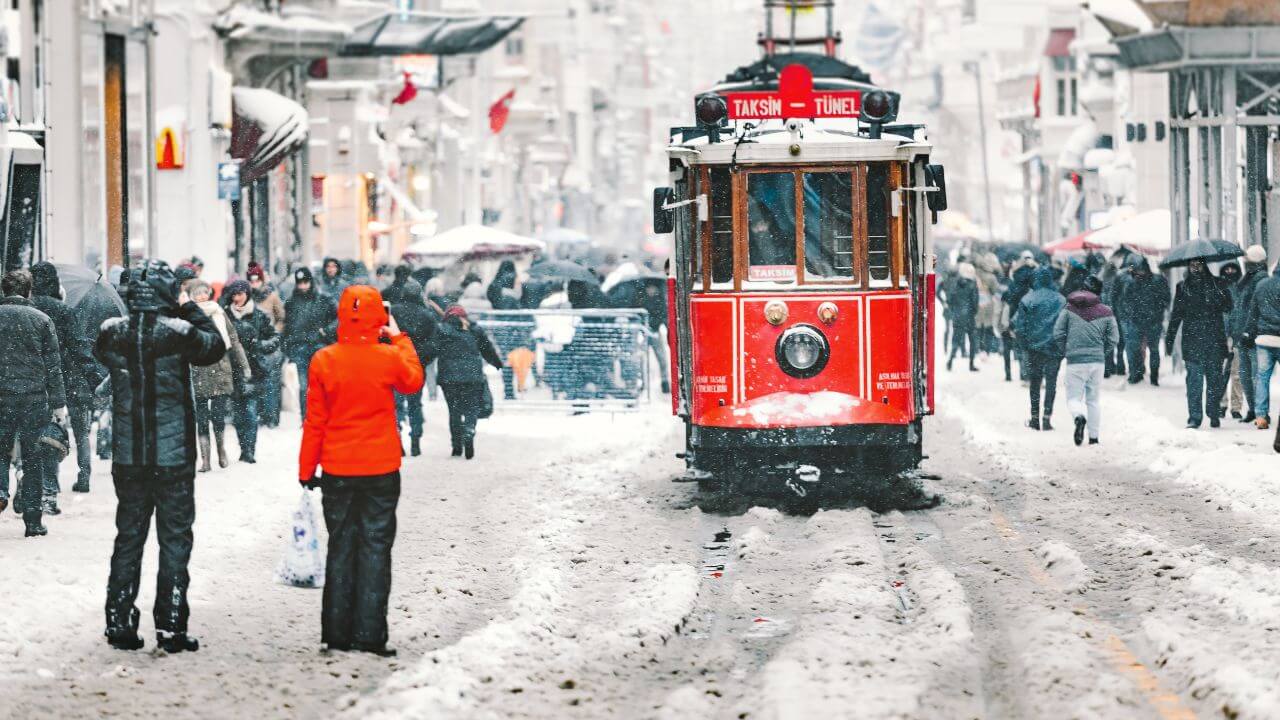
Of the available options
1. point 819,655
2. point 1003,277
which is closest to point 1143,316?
point 1003,277

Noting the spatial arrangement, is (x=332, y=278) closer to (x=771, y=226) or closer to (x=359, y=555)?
(x=771, y=226)

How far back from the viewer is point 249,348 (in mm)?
20312

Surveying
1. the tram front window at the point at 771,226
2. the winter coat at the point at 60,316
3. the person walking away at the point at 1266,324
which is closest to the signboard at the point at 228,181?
the person walking away at the point at 1266,324

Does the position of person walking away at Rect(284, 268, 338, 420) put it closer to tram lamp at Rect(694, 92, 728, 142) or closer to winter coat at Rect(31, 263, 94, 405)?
winter coat at Rect(31, 263, 94, 405)

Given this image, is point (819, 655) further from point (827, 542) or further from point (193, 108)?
point (193, 108)

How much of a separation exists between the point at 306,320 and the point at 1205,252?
9243 millimetres

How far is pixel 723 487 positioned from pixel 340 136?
32.0 meters

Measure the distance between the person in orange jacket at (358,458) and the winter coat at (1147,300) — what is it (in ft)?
62.7

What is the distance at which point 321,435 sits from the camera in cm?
1017

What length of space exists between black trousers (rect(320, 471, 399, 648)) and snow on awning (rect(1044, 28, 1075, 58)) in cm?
5962

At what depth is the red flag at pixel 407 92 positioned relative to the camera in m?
52.5

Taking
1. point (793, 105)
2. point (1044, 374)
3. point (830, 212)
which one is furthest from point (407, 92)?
point (830, 212)

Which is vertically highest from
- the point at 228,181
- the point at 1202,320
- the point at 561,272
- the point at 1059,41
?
the point at 1059,41

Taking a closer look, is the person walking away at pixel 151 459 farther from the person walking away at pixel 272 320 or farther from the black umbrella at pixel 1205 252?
the black umbrella at pixel 1205 252
